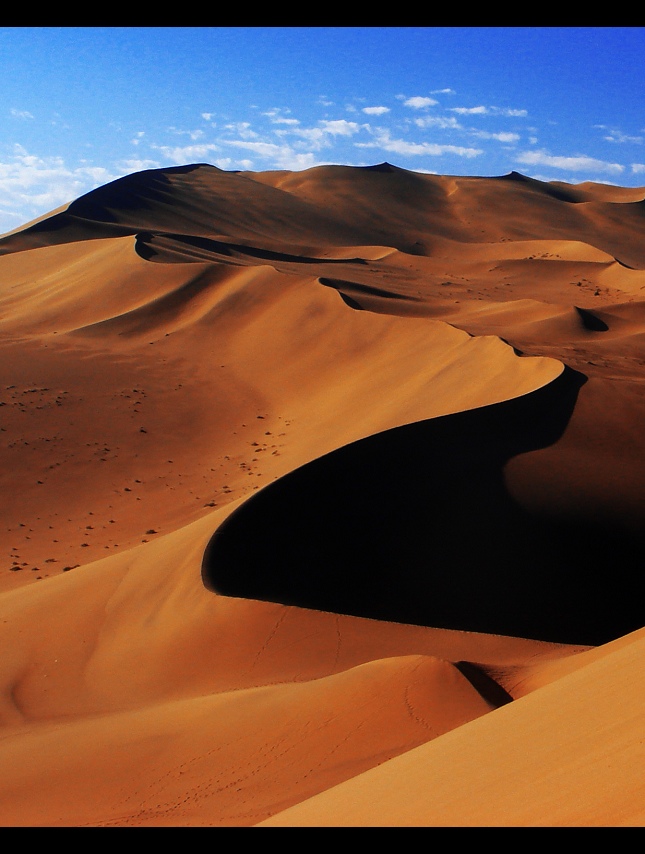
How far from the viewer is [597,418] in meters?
13.9

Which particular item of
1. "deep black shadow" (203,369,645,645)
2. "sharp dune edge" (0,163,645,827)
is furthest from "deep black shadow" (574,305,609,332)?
"deep black shadow" (203,369,645,645)

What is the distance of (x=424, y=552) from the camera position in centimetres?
1045

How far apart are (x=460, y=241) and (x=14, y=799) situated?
51.4 metres

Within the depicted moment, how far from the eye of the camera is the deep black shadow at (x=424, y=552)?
31.4 ft

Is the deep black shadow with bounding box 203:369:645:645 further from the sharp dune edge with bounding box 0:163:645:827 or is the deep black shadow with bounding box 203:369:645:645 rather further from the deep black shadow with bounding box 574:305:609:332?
the deep black shadow with bounding box 574:305:609:332

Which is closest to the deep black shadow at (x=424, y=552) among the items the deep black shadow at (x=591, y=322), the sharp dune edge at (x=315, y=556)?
the sharp dune edge at (x=315, y=556)

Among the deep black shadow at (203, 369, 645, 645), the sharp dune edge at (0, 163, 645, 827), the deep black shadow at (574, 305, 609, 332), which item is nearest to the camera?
the sharp dune edge at (0, 163, 645, 827)

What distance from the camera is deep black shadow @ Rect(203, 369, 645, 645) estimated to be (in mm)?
9586

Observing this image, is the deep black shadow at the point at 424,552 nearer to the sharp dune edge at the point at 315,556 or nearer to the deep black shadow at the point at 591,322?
the sharp dune edge at the point at 315,556

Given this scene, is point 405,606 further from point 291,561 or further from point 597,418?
point 597,418

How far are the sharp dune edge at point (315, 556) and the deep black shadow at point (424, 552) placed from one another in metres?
0.04

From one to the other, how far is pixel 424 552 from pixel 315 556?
1.31m

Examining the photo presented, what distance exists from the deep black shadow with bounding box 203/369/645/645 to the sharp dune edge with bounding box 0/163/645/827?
0.12ft
